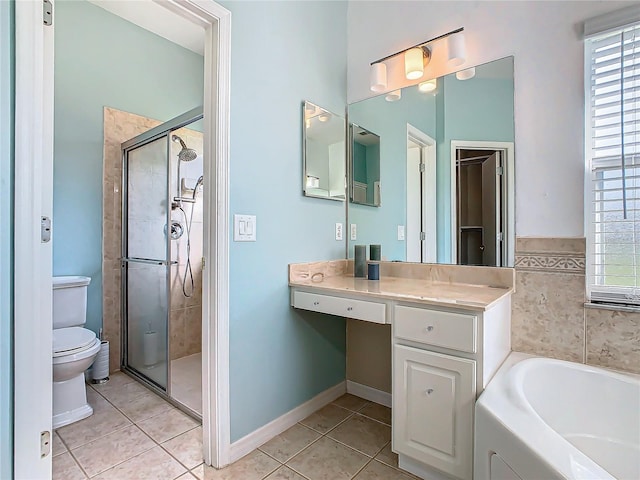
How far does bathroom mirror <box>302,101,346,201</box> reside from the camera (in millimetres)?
1947

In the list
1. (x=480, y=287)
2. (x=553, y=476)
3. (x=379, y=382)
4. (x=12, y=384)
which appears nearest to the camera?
(x=553, y=476)

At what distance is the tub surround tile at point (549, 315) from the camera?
4.84 ft

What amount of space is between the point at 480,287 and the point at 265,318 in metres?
1.12

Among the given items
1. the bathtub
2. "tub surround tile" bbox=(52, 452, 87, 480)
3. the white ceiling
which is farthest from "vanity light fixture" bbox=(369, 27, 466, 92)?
"tub surround tile" bbox=(52, 452, 87, 480)

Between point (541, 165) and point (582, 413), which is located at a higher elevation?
point (541, 165)

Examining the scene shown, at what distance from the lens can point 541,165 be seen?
155cm

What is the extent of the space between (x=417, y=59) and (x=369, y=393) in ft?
6.80

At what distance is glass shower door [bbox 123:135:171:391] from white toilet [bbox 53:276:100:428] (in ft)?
1.30

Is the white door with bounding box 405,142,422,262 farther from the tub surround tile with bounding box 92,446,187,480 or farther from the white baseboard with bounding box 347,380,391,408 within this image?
the tub surround tile with bounding box 92,446,187,480

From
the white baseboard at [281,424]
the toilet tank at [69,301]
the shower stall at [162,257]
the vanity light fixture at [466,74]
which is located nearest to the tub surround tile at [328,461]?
the white baseboard at [281,424]

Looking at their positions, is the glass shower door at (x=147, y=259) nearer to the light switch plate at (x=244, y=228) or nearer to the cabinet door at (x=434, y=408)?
the light switch plate at (x=244, y=228)

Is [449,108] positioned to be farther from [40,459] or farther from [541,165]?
[40,459]

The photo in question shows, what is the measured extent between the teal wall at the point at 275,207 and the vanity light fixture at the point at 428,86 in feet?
1.80

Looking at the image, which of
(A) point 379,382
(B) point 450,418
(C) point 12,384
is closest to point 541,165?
(B) point 450,418
